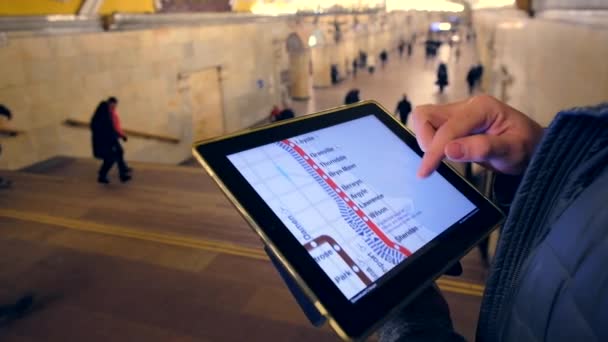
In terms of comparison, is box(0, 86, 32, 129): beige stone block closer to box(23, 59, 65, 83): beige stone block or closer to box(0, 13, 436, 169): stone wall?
box(0, 13, 436, 169): stone wall

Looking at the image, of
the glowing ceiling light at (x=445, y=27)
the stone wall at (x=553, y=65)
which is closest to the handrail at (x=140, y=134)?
the stone wall at (x=553, y=65)

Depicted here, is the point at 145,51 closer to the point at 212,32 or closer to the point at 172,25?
the point at 172,25

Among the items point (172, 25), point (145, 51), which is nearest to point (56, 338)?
point (145, 51)

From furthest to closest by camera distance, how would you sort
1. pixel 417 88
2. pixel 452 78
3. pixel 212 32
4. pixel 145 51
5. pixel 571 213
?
pixel 452 78 → pixel 417 88 → pixel 212 32 → pixel 145 51 → pixel 571 213

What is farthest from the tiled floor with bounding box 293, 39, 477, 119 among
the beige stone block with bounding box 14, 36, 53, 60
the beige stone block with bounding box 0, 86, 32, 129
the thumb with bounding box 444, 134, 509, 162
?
the thumb with bounding box 444, 134, 509, 162

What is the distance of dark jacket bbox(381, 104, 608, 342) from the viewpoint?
0.68m

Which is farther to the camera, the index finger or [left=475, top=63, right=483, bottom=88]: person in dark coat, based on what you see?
[left=475, top=63, right=483, bottom=88]: person in dark coat

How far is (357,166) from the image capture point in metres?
1.13

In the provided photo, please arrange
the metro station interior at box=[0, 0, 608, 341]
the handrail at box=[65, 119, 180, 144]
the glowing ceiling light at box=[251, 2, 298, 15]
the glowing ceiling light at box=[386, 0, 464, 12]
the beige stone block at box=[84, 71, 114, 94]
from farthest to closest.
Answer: the glowing ceiling light at box=[386, 0, 464, 12] → the glowing ceiling light at box=[251, 2, 298, 15] → the beige stone block at box=[84, 71, 114, 94] → the handrail at box=[65, 119, 180, 144] → the metro station interior at box=[0, 0, 608, 341]

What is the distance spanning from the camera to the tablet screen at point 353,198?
0.91 meters

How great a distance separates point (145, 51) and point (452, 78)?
64.6 feet

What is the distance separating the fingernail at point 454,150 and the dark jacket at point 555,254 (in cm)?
16

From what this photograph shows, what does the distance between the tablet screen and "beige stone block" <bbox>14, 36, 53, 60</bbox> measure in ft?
24.9

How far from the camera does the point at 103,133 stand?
5891 mm
